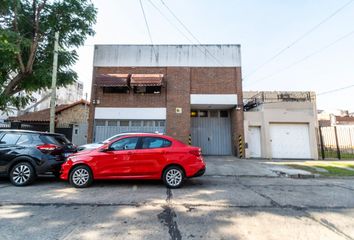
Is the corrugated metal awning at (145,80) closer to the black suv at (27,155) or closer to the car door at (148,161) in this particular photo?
the black suv at (27,155)

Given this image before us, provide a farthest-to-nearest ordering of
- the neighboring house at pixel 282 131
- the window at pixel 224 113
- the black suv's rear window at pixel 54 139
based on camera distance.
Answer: the window at pixel 224 113 → the neighboring house at pixel 282 131 → the black suv's rear window at pixel 54 139

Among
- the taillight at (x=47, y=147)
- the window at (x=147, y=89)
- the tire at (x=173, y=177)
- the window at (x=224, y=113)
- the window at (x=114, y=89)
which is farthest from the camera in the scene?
the window at (x=224, y=113)

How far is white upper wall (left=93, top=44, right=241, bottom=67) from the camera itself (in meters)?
15.1

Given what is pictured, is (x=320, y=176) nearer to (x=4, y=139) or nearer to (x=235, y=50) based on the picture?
(x=235, y=50)

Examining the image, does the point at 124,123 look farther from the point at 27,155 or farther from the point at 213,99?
the point at 27,155

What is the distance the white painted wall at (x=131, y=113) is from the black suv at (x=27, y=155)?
7800 mm

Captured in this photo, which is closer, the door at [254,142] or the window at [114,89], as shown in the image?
the door at [254,142]

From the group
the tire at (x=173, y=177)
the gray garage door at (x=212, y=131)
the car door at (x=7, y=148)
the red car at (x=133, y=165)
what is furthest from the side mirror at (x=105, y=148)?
the gray garage door at (x=212, y=131)

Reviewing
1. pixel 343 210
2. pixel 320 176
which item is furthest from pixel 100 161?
pixel 320 176

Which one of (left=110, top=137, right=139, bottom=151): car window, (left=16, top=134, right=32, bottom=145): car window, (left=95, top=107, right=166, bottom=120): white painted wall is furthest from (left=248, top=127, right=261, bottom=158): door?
(left=16, top=134, right=32, bottom=145): car window

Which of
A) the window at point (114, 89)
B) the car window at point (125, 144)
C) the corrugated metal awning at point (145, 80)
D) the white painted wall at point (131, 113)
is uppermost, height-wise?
the corrugated metal awning at point (145, 80)

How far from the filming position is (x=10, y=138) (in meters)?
6.73

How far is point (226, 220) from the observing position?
3723 millimetres

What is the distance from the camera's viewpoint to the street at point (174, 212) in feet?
10.5
